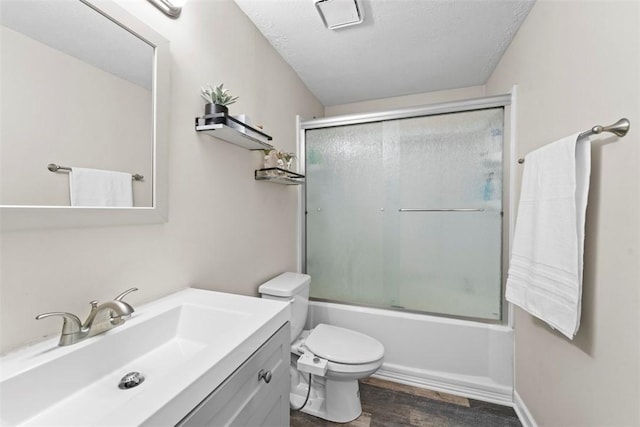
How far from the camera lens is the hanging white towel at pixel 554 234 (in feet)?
→ 3.14

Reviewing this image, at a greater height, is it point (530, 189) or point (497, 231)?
point (530, 189)

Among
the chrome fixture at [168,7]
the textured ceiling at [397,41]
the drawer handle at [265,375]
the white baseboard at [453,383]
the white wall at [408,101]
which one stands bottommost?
the white baseboard at [453,383]

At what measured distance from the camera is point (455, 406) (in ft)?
5.20

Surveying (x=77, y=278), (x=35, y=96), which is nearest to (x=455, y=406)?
(x=77, y=278)

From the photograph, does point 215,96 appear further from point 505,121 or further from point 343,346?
point 505,121

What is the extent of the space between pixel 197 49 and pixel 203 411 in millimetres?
1337

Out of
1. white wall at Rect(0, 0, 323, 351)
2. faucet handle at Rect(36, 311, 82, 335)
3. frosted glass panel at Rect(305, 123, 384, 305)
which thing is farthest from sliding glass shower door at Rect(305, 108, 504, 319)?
faucet handle at Rect(36, 311, 82, 335)

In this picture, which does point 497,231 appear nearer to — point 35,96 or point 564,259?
point 564,259

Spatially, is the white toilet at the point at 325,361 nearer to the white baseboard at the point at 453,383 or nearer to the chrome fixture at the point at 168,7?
the white baseboard at the point at 453,383

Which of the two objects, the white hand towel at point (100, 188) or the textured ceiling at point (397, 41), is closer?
the white hand towel at point (100, 188)

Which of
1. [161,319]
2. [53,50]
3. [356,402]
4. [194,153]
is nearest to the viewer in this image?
[53,50]

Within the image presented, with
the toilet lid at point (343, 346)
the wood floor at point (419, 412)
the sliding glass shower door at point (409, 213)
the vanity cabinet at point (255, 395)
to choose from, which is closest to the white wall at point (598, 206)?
the wood floor at point (419, 412)

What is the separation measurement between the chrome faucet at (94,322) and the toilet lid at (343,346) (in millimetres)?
1045

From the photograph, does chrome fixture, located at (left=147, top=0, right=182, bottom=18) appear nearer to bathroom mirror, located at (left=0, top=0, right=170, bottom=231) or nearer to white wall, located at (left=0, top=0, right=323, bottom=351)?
white wall, located at (left=0, top=0, right=323, bottom=351)
